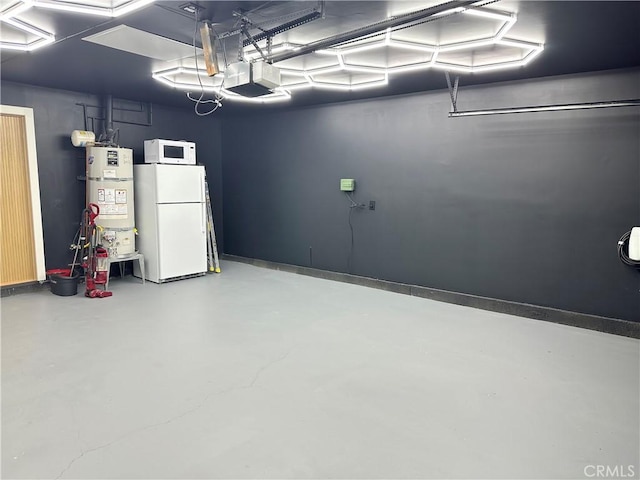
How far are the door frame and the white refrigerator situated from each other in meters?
1.17

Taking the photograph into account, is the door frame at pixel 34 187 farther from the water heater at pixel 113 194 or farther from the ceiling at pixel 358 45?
the water heater at pixel 113 194

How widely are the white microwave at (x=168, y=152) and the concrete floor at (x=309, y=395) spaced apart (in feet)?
7.44

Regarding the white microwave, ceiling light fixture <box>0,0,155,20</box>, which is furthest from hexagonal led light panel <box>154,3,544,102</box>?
the white microwave

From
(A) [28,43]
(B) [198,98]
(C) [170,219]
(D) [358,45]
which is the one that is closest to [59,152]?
(C) [170,219]

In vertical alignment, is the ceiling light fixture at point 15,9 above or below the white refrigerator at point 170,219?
above

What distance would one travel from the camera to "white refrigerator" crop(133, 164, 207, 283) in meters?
5.70

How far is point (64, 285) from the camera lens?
506 centimetres

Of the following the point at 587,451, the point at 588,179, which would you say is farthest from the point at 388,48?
the point at 587,451

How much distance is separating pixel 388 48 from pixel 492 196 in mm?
2068

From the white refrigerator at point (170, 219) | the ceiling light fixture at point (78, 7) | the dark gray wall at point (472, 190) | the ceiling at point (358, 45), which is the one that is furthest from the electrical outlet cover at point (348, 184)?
the ceiling light fixture at point (78, 7)

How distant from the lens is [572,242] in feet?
13.8

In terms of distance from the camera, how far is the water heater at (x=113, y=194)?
17.5 feet

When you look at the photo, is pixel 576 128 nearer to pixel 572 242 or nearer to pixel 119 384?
pixel 572 242

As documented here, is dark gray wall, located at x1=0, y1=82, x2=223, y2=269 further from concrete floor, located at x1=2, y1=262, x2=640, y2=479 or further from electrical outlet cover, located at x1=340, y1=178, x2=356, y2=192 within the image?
electrical outlet cover, located at x1=340, y1=178, x2=356, y2=192
